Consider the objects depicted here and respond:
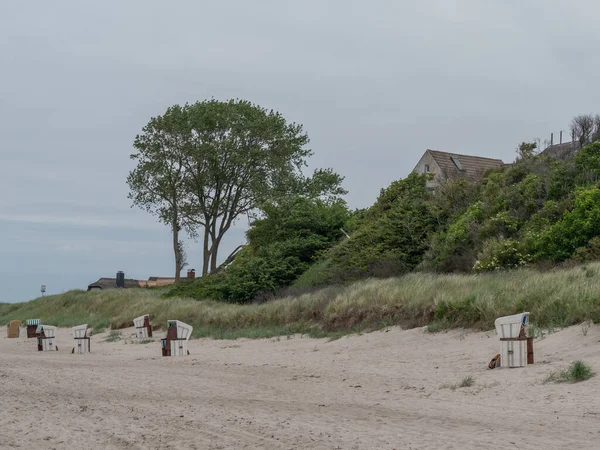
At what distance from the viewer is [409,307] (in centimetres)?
1819

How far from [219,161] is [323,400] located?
36551 millimetres

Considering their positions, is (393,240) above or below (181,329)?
above

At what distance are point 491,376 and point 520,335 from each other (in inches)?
35.4

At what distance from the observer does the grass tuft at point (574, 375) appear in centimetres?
991

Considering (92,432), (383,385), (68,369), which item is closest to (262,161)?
(68,369)

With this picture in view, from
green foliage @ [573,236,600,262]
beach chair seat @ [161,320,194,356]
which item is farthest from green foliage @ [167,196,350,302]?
green foliage @ [573,236,600,262]

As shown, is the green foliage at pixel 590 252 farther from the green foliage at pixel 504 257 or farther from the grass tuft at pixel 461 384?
the grass tuft at pixel 461 384

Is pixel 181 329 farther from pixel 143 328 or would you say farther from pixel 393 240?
pixel 393 240

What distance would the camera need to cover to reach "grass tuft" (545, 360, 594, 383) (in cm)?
991

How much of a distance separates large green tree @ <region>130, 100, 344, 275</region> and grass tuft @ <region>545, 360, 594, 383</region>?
118ft

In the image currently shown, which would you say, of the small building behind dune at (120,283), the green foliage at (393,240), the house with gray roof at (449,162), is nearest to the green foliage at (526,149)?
the green foliage at (393,240)

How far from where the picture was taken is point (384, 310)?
1883 cm

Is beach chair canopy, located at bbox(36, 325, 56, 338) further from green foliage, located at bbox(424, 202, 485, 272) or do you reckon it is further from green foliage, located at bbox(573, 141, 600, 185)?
green foliage, located at bbox(573, 141, 600, 185)

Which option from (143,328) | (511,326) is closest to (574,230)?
(511,326)
